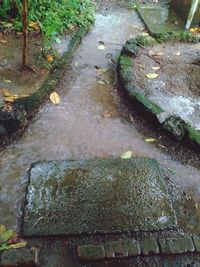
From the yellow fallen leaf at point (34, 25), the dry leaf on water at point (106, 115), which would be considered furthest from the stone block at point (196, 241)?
the yellow fallen leaf at point (34, 25)

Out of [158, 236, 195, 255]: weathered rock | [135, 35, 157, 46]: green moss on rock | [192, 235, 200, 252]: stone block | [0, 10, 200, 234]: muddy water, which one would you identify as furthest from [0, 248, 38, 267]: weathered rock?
[135, 35, 157, 46]: green moss on rock

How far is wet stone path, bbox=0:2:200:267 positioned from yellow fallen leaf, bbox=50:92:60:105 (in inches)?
2.5

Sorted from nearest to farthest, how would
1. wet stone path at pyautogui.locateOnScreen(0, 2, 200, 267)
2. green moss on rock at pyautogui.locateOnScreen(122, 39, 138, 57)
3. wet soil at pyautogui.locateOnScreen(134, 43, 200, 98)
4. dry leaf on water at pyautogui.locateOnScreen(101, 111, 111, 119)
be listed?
wet stone path at pyautogui.locateOnScreen(0, 2, 200, 267) → dry leaf on water at pyautogui.locateOnScreen(101, 111, 111, 119) → wet soil at pyautogui.locateOnScreen(134, 43, 200, 98) → green moss on rock at pyautogui.locateOnScreen(122, 39, 138, 57)

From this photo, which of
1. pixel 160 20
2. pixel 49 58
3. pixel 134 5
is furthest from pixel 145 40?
pixel 134 5

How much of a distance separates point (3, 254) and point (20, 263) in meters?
0.15

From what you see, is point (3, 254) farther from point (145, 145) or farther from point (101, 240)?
point (145, 145)

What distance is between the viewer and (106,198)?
9.38 ft

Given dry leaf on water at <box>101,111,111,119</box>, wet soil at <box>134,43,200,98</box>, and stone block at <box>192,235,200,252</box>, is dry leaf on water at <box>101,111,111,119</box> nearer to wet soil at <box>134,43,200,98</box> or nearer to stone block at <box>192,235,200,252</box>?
wet soil at <box>134,43,200,98</box>

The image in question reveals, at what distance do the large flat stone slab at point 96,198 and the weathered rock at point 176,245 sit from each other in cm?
16

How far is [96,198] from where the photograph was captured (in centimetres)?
285

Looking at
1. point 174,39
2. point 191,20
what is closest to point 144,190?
point 174,39

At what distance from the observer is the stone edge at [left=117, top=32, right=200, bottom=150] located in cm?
358

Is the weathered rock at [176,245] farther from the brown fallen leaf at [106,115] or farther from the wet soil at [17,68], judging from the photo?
the wet soil at [17,68]

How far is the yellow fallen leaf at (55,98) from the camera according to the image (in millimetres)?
4051
